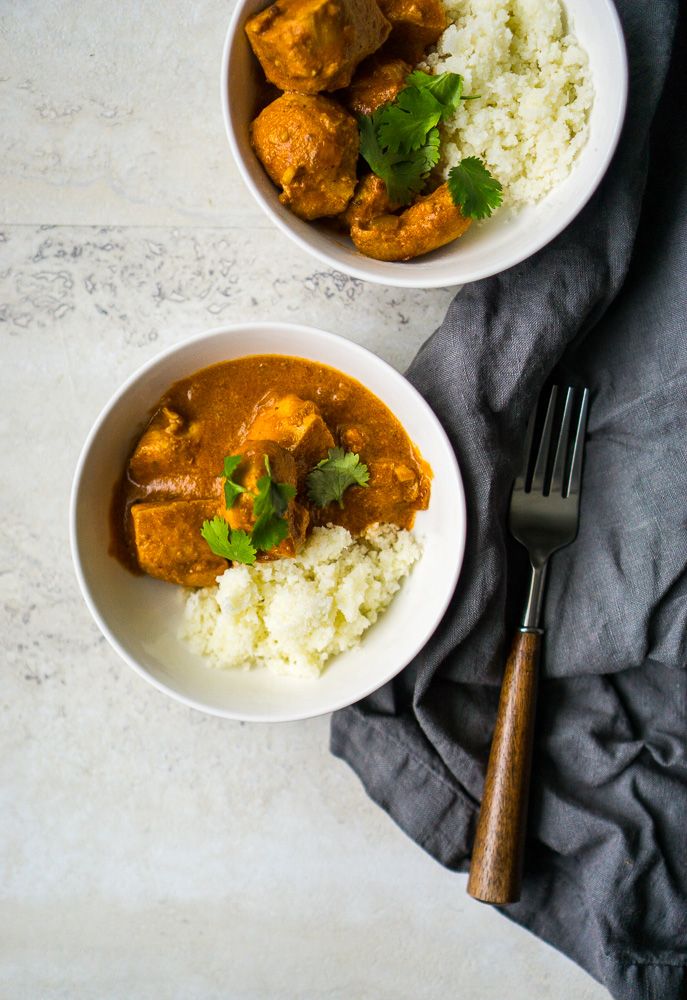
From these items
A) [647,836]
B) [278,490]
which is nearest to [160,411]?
[278,490]

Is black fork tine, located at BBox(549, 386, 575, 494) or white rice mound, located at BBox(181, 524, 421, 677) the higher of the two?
black fork tine, located at BBox(549, 386, 575, 494)

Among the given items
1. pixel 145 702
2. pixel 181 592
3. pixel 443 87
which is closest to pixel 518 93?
pixel 443 87

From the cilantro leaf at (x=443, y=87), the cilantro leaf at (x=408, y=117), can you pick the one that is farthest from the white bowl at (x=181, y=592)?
the cilantro leaf at (x=443, y=87)

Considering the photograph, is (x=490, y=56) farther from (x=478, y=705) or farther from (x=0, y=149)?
(x=478, y=705)

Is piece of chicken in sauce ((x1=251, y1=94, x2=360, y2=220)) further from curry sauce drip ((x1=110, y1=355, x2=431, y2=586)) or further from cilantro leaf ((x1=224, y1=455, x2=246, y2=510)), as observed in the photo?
cilantro leaf ((x1=224, y1=455, x2=246, y2=510))

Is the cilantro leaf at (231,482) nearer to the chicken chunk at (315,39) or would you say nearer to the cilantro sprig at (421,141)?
the cilantro sprig at (421,141)

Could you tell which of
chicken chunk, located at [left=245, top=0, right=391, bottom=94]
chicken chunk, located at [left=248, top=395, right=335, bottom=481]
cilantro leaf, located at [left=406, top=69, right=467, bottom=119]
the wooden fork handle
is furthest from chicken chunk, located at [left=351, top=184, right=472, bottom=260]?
the wooden fork handle

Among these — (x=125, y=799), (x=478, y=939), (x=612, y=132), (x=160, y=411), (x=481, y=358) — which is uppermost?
(x=612, y=132)
